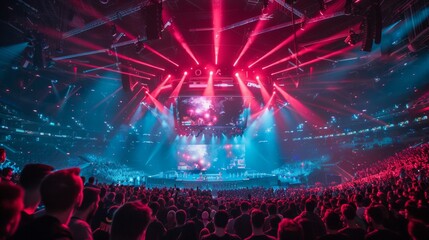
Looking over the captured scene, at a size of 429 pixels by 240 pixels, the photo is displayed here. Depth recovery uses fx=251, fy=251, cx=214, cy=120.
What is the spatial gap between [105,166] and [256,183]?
17547 mm

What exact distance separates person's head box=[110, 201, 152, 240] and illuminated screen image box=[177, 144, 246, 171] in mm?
31410

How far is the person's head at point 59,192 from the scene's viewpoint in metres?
2.04

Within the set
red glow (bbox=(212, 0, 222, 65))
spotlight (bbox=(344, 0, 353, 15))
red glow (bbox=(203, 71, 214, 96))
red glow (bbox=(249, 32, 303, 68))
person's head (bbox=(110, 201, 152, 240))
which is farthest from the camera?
red glow (bbox=(203, 71, 214, 96))

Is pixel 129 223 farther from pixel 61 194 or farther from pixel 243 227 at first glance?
pixel 243 227

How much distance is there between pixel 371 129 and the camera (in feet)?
101

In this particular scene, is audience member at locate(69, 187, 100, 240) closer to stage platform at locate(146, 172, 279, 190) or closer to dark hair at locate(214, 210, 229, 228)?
dark hair at locate(214, 210, 229, 228)

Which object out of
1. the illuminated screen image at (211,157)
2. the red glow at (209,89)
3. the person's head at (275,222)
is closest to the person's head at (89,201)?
the person's head at (275,222)

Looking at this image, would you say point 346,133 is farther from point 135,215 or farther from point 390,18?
point 135,215

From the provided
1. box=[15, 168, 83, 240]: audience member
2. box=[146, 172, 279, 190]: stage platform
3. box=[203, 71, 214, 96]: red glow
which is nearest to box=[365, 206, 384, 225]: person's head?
box=[15, 168, 83, 240]: audience member

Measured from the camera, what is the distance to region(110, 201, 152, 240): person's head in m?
2.21

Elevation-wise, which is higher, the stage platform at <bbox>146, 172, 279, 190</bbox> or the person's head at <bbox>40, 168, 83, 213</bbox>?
the person's head at <bbox>40, 168, 83, 213</bbox>

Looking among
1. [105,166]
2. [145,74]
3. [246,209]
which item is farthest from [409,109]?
[105,166]

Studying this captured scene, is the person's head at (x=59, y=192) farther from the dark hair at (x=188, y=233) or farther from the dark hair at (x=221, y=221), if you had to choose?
the dark hair at (x=188, y=233)

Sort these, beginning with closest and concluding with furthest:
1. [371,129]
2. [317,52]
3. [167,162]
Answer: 1. [317,52]
2. [371,129]
3. [167,162]
